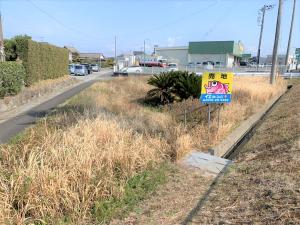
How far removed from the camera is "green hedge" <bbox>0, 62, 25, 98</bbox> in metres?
13.3

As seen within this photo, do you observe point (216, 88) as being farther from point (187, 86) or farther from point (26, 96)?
point (26, 96)

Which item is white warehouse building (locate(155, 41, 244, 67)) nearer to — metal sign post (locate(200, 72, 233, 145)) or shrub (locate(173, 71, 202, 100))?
shrub (locate(173, 71, 202, 100))

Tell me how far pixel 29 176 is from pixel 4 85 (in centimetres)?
1087

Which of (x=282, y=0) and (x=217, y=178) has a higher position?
(x=282, y=0)

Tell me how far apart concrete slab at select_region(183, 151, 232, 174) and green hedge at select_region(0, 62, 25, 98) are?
9900mm

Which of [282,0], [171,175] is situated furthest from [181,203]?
[282,0]

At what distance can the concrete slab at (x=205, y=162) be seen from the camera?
5.81 m

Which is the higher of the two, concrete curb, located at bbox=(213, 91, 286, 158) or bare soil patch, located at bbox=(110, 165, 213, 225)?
bare soil patch, located at bbox=(110, 165, 213, 225)

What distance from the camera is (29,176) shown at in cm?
393

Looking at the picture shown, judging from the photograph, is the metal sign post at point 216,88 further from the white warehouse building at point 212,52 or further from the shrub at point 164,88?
the white warehouse building at point 212,52

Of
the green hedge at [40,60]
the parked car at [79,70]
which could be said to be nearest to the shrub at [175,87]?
the green hedge at [40,60]

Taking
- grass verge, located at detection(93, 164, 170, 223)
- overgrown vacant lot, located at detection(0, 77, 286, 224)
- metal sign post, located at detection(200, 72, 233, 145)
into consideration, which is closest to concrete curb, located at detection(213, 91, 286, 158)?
overgrown vacant lot, located at detection(0, 77, 286, 224)

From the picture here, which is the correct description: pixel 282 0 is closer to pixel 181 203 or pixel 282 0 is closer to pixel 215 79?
pixel 215 79

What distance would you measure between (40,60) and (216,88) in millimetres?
15443
